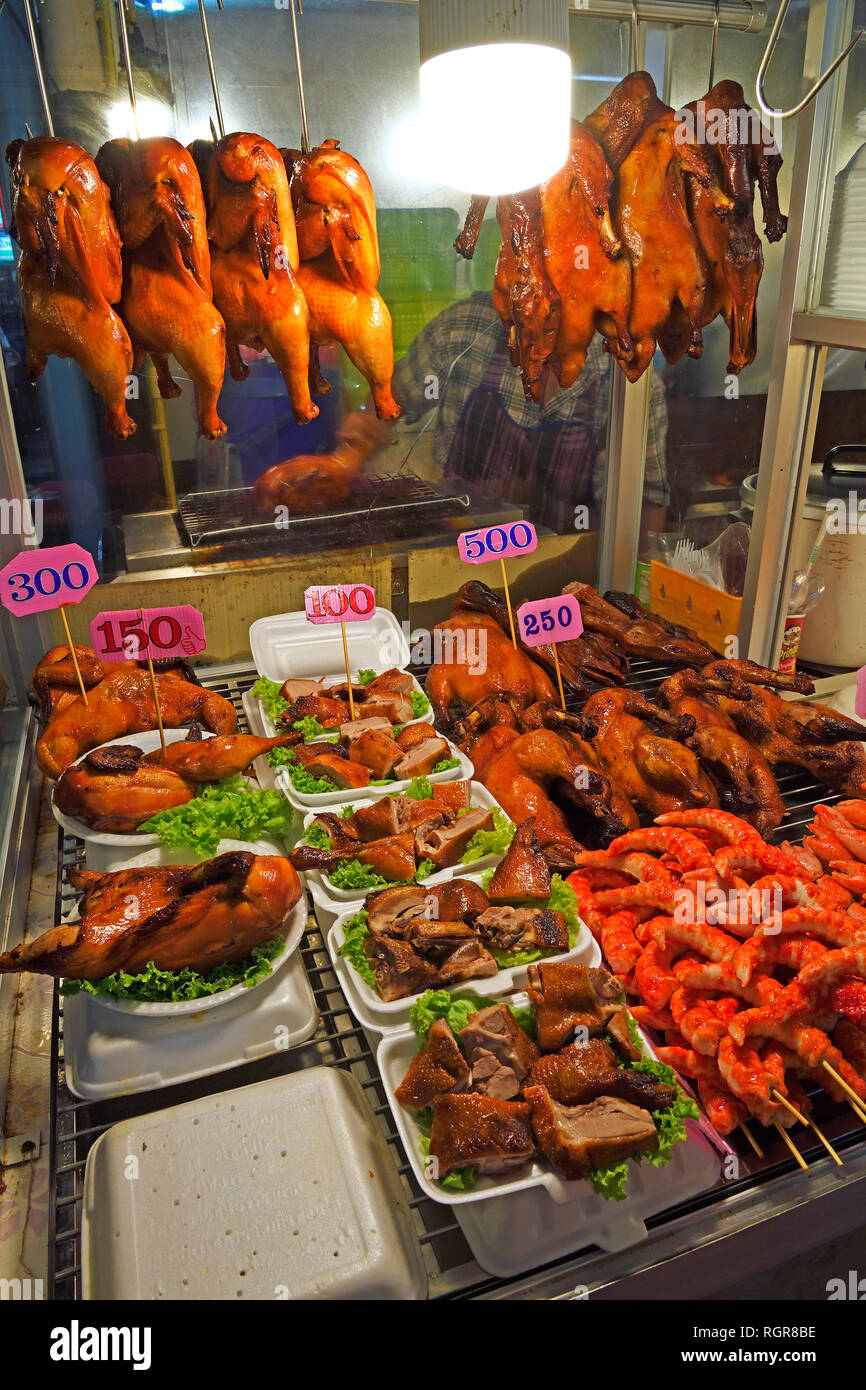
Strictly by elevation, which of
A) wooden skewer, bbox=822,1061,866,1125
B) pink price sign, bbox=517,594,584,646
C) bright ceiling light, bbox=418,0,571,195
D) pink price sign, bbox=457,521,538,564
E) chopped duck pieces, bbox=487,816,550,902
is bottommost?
wooden skewer, bbox=822,1061,866,1125

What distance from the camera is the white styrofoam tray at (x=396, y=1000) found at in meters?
2.15

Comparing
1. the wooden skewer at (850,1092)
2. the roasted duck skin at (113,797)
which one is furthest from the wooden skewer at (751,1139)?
the roasted duck skin at (113,797)

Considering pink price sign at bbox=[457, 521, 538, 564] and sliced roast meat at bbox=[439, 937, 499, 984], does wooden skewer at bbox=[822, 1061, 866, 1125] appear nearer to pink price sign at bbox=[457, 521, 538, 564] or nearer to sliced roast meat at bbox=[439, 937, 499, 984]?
sliced roast meat at bbox=[439, 937, 499, 984]

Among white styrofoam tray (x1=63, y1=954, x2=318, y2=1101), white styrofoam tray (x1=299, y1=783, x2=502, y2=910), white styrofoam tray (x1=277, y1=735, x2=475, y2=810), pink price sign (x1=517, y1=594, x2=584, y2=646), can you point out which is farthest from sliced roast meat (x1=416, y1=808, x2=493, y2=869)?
pink price sign (x1=517, y1=594, x2=584, y2=646)

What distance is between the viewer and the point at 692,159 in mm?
3180

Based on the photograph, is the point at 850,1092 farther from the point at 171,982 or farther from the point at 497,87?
the point at 497,87

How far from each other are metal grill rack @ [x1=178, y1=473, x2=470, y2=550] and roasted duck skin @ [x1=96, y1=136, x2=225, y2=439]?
1.10m


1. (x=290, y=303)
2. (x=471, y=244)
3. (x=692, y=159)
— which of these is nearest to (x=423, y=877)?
(x=290, y=303)

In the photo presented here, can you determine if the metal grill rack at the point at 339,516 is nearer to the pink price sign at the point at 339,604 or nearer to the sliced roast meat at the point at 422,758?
the pink price sign at the point at 339,604

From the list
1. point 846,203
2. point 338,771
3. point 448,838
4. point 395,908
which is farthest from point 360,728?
point 846,203

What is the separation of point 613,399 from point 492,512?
2.73 ft

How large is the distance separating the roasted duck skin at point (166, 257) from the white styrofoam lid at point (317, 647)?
1.19 meters

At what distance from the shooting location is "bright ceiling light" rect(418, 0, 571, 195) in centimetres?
202
